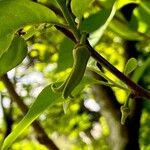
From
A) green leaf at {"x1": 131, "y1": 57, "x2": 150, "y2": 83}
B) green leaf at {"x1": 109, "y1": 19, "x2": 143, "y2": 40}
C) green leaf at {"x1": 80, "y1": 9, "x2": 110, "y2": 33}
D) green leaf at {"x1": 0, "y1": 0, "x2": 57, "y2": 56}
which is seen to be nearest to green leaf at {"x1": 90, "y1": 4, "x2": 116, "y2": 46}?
green leaf at {"x1": 80, "y1": 9, "x2": 110, "y2": 33}

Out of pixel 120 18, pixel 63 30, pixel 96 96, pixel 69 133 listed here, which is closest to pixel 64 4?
pixel 63 30

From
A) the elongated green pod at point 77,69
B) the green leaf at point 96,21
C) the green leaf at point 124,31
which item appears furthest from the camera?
the green leaf at point 124,31

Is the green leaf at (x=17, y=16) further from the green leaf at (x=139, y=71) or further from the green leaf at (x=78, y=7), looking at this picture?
the green leaf at (x=139, y=71)

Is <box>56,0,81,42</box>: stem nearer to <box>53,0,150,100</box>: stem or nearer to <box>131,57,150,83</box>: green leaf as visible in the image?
<box>53,0,150,100</box>: stem

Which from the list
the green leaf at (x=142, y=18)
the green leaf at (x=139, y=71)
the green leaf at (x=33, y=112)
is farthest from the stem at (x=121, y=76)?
the green leaf at (x=142, y=18)

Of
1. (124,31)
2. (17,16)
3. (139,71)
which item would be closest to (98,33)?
(17,16)

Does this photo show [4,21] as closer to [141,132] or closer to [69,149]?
[141,132]
